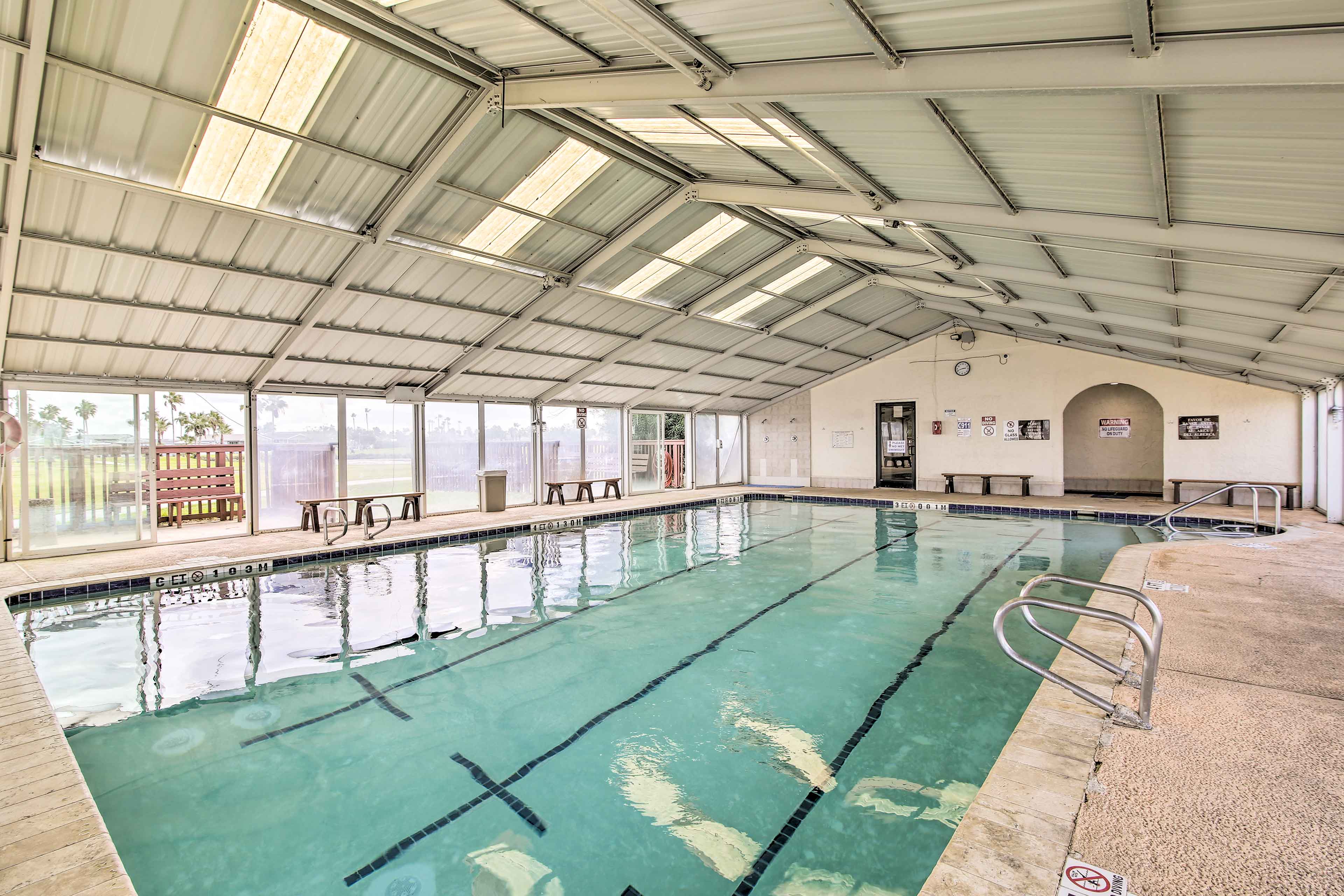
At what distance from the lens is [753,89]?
4.10 m

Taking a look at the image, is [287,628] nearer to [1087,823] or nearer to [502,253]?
[502,253]

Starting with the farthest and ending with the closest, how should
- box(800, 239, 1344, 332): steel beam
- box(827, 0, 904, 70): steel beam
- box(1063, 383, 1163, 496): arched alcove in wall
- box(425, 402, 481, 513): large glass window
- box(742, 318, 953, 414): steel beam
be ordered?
box(742, 318, 953, 414): steel beam, box(1063, 383, 1163, 496): arched alcove in wall, box(425, 402, 481, 513): large glass window, box(800, 239, 1344, 332): steel beam, box(827, 0, 904, 70): steel beam

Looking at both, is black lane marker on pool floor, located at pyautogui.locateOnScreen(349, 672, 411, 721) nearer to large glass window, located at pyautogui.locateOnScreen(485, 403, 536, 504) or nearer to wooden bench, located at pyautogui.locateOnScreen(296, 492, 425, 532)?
wooden bench, located at pyautogui.locateOnScreen(296, 492, 425, 532)

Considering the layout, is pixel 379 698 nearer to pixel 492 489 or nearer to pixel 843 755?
pixel 843 755

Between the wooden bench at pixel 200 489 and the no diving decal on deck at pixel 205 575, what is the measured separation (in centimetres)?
426

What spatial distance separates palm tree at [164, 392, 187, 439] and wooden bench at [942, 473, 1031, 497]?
1706 centimetres

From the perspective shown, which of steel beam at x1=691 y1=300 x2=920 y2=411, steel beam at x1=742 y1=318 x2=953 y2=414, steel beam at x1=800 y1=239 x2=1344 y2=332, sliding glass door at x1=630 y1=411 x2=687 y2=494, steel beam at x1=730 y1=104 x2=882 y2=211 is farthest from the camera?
sliding glass door at x1=630 y1=411 x2=687 y2=494

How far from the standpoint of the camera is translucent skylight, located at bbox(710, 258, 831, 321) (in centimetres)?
1030

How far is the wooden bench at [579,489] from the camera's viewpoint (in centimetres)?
1280

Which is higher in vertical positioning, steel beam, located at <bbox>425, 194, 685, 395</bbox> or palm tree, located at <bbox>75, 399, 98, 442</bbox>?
steel beam, located at <bbox>425, 194, 685, 395</bbox>

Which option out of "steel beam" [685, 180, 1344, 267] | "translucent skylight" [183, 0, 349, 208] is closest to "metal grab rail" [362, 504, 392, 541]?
"translucent skylight" [183, 0, 349, 208]

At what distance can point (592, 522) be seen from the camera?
11.6 m

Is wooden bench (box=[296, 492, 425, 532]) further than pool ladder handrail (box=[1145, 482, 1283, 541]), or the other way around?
wooden bench (box=[296, 492, 425, 532])

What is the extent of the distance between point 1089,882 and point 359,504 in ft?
33.1
